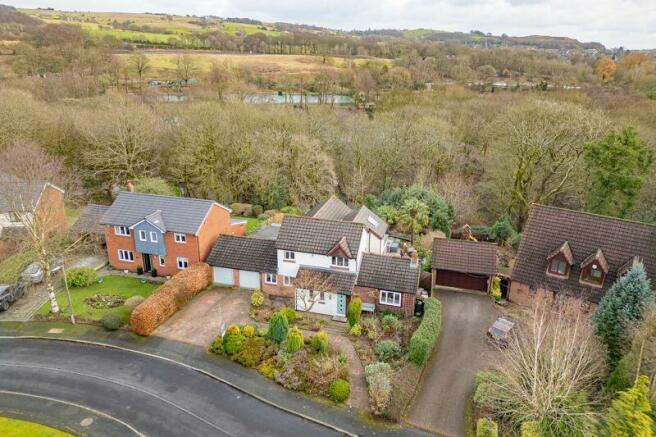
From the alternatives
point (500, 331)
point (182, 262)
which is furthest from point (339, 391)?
point (182, 262)

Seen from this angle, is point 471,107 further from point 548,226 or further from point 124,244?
point 124,244

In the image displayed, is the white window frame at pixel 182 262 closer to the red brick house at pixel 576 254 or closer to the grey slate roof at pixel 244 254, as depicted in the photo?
the grey slate roof at pixel 244 254

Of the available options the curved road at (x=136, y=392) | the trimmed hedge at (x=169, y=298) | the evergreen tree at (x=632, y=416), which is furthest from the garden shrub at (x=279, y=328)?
the evergreen tree at (x=632, y=416)

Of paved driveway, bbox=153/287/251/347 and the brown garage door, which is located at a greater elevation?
the brown garage door

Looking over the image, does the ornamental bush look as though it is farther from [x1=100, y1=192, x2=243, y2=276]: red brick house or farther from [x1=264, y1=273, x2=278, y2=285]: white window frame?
[x1=100, y1=192, x2=243, y2=276]: red brick house

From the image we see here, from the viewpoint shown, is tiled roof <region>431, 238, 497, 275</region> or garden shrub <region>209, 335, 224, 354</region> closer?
garden shrub <region>209, 335, 224, 354</region>

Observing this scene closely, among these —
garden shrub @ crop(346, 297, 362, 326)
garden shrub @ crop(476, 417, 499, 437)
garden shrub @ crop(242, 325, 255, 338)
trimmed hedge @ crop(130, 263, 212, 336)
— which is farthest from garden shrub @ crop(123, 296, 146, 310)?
garden shrub @ crop(476, 417, 499, 437)

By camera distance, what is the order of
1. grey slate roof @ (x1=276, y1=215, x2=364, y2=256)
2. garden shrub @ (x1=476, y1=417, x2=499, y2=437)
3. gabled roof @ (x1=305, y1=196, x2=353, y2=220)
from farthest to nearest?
gabled roof @ (x1=305, y1=196, x2=353, y2=220) → grey slate roof @ (x1=276, y1=215, x2=364, y2=256) → garden shrub @ (x1=476, y1=417, x2=499, y2=437)
